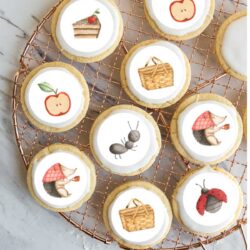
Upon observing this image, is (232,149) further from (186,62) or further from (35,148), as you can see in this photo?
(35,148)

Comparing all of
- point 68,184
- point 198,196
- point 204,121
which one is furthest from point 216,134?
point 68,184

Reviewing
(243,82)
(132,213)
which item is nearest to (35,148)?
(132,213)

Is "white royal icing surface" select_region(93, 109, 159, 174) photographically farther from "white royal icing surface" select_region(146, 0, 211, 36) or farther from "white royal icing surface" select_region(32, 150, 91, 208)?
"white royal icing surface" select_region(146, 0, 211, 36)

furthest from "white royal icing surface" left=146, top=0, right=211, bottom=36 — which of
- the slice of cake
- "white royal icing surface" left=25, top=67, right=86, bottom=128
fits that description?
"white royal icing surface" left=25, top=67, right=86, bottom=128

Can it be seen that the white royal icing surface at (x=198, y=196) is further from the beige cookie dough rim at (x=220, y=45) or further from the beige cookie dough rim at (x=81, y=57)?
the beige cookie dough rim at (x=81, y=57)

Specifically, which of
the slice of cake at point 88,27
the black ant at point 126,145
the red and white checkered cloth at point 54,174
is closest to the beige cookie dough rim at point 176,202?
the black ant at point 126,145
